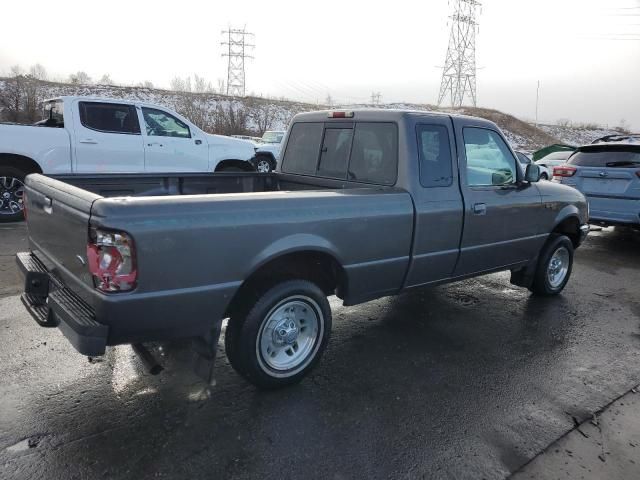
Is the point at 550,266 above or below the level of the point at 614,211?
below

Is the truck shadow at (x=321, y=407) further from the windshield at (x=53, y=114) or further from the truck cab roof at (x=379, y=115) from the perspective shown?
the windshield at (x=53, y=114)

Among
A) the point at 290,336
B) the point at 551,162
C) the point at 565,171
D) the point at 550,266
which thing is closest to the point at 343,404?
the point at 290,336

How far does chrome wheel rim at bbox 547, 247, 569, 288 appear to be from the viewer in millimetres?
5609

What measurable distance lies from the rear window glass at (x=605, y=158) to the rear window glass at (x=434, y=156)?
5.50 metres

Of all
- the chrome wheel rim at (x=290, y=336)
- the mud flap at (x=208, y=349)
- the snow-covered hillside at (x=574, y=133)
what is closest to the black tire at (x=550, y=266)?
the chrome wheel rim at (x=290, y=336)

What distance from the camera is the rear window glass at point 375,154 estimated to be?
3.91m

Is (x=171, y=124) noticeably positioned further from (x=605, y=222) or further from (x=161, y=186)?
(x=605, y=222)

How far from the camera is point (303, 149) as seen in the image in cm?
476

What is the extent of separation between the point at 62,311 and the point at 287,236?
1.35 m

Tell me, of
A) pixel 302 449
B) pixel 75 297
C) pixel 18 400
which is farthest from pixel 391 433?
pixel 18 400

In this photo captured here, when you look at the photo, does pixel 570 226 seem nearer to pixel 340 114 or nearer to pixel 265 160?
pixel 340 114

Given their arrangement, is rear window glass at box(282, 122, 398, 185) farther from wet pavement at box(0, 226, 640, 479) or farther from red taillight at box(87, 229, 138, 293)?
red taillight at box(87, 229, 138, 293)

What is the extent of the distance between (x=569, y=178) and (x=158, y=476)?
8372 mm

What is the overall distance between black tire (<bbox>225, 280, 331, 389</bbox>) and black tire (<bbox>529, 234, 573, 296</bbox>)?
3.07m
